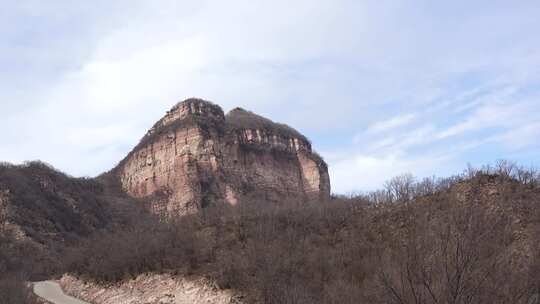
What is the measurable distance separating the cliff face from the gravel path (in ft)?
119

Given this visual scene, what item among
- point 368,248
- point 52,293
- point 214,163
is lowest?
point 52,293

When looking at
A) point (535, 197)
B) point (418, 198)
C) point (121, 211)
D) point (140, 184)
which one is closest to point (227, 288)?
point (418, 198)

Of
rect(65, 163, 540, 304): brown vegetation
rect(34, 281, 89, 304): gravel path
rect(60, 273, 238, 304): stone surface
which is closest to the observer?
rect(65, 163, 540, 304): brown vegetation

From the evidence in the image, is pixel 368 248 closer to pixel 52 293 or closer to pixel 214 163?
pixel 52 293

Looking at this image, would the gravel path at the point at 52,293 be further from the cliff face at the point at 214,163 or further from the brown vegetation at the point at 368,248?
the cliff face at the point at 214,163

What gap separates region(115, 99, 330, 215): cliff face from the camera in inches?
3046

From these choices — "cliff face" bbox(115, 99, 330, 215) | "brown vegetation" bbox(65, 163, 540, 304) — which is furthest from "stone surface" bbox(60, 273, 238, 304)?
"cliff face" bbox(115, 99, 330, 215)

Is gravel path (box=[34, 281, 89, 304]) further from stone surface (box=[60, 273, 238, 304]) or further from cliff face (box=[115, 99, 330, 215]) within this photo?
cliff face (box=[115, 99, 330, 215])

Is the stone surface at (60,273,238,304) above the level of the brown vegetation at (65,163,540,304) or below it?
below

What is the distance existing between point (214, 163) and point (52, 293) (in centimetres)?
4400

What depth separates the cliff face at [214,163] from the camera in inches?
3046

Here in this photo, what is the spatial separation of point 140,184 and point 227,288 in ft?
198

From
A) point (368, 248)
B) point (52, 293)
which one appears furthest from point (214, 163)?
point (368, 248)

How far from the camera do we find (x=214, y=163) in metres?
78.2
